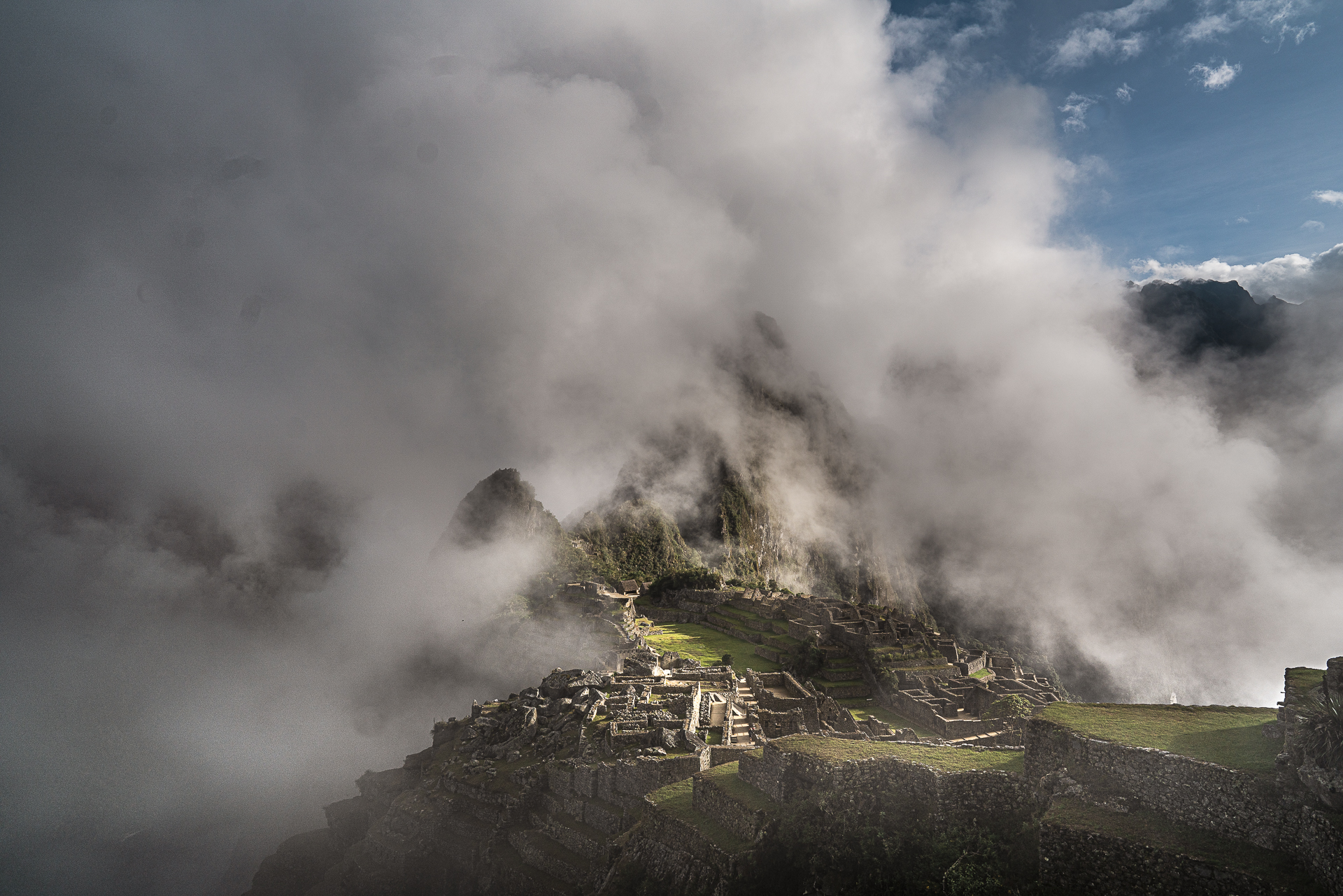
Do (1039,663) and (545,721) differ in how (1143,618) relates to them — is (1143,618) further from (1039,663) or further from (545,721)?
(545,721)

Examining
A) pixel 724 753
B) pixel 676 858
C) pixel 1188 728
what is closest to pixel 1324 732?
pixel 1188 728

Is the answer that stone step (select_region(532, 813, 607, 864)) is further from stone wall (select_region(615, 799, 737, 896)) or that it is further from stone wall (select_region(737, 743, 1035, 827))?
stone wall (select_region(737, 743, 1035, 827))

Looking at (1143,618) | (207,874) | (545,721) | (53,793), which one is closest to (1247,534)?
(1143,618)

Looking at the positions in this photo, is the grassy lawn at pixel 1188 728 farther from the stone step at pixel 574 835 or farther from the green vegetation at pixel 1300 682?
the stone step at pixel 574 835

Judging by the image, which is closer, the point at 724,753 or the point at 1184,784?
the point at 1184,784

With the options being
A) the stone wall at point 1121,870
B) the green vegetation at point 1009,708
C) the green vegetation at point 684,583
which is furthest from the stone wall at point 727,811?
the green vegetation at point 684,583

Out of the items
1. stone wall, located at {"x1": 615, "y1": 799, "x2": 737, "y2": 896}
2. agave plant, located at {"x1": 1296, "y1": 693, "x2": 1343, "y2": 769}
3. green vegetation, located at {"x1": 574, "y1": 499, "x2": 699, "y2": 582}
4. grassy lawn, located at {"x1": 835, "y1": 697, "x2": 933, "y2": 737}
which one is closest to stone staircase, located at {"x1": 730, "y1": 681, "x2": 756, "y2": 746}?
stone wall, located at {"x1": 615, "y1": 799, "x2": 737, "y2": 896}

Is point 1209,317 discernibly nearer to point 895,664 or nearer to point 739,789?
point 895,664
